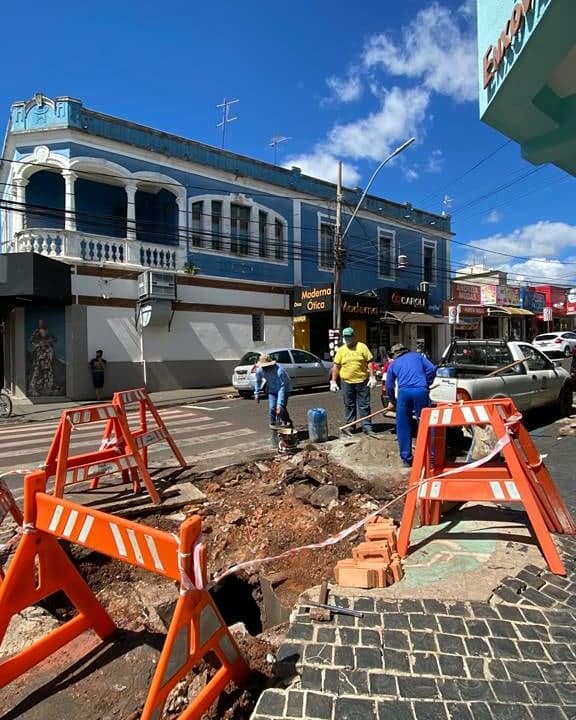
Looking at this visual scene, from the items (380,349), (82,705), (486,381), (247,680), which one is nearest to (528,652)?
(247,680)

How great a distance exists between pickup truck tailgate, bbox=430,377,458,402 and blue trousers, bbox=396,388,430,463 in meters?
1.46

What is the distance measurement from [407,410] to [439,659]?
4.21m

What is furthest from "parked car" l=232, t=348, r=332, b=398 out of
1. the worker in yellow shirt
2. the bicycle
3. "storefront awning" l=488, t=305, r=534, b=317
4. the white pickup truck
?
"storefront awning" l=488, t=305, r=534, b=317

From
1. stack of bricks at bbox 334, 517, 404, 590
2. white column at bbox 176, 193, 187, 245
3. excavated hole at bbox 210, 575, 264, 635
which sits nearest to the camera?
stack of bricks at bbox 334, 517, 404, 590

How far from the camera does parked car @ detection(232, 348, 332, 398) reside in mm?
15898

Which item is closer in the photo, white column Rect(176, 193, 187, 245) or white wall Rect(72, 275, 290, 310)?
white wall Rect(72, 275, 290, 310)

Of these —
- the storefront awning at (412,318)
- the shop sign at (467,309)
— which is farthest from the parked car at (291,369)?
the shop sign at (467,309)

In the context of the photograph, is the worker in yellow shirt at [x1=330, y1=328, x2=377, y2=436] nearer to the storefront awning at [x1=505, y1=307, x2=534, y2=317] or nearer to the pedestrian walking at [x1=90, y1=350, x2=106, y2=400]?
the pedestrian walking at [x1=90, y1=350, x2=106, y2=400]

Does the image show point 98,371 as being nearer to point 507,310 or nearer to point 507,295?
point 507,310

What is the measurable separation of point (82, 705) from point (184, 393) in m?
15.6

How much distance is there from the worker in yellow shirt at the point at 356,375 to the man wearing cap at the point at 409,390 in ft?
6.62

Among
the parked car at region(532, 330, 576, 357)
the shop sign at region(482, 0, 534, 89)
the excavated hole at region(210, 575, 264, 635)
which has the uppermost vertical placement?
the shop sign at region(482, 0, 534, 89)

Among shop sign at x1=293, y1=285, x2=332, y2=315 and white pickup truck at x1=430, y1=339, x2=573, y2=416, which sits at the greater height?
shop sign at x1=293, y1=285, x2=332, y2=315

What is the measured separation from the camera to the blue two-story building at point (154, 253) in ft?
55.0
